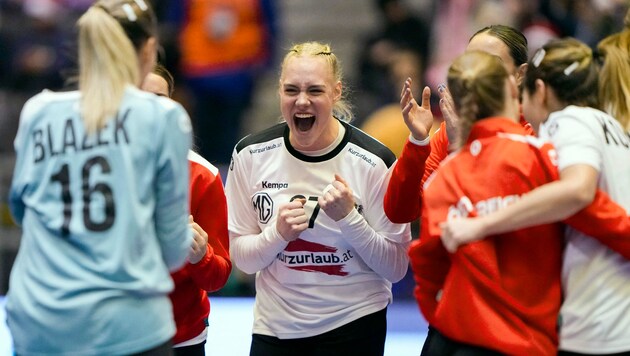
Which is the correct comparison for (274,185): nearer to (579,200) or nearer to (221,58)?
(579,200)

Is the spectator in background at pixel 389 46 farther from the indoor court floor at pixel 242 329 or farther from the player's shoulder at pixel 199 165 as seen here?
the player's shoulder at pixel 199 165

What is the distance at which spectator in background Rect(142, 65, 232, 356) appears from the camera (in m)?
4.18

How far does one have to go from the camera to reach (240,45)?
32.0 ft

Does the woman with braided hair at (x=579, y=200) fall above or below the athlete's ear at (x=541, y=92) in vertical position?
below

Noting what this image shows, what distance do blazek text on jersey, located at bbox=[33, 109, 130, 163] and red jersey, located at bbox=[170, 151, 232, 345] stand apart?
113 cm

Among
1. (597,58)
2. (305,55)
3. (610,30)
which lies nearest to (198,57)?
(610,30)

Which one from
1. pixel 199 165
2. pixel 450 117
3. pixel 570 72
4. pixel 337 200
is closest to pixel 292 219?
pixel 337 200

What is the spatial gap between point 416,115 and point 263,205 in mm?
753

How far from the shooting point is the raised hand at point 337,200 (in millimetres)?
4152

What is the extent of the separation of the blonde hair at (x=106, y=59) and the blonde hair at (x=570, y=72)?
4.22 feet

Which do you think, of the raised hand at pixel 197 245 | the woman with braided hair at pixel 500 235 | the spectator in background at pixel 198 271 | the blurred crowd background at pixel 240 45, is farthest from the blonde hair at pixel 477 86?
the blurred crowd background at pixel 240 45

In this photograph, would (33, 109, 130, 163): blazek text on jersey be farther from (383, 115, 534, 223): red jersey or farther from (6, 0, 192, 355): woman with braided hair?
(383, 115, 534, 223): red jersey

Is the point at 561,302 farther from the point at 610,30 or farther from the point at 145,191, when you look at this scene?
the point at 610,30

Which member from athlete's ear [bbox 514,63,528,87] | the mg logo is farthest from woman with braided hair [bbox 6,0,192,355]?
athlete's ear [bbox 514,63,528,87]
